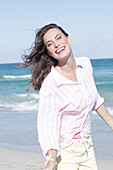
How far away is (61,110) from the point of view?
233 cm

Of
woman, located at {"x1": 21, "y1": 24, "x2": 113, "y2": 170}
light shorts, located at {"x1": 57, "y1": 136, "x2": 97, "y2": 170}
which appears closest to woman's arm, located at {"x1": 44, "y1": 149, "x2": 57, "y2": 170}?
woman, located at {"x1": 21, "y1": 24, "x2": 113, "y2": 170}

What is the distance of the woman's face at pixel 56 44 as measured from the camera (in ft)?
8.07

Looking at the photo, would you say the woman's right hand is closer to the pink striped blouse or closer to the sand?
the pink striped blouse

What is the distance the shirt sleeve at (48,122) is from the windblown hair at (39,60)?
0.24 metres

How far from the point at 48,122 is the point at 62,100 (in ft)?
0.57

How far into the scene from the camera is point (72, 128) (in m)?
2.39

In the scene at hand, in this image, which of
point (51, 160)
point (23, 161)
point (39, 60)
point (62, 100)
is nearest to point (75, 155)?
point (51, 160)

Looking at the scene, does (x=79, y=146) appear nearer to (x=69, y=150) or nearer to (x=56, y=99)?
(x=69, y=150)

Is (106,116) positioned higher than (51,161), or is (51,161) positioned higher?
(51,161)

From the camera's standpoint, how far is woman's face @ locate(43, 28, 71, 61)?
246cm

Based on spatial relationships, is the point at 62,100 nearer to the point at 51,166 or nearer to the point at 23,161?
the point at 51,166

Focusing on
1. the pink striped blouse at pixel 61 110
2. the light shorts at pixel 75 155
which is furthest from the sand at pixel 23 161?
the pink striped blouse at pixel 61 110

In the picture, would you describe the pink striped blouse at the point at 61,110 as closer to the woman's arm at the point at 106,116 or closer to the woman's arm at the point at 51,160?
the woman's arm at the point at 51,160

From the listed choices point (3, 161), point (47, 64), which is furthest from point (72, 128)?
point (3, 161)
